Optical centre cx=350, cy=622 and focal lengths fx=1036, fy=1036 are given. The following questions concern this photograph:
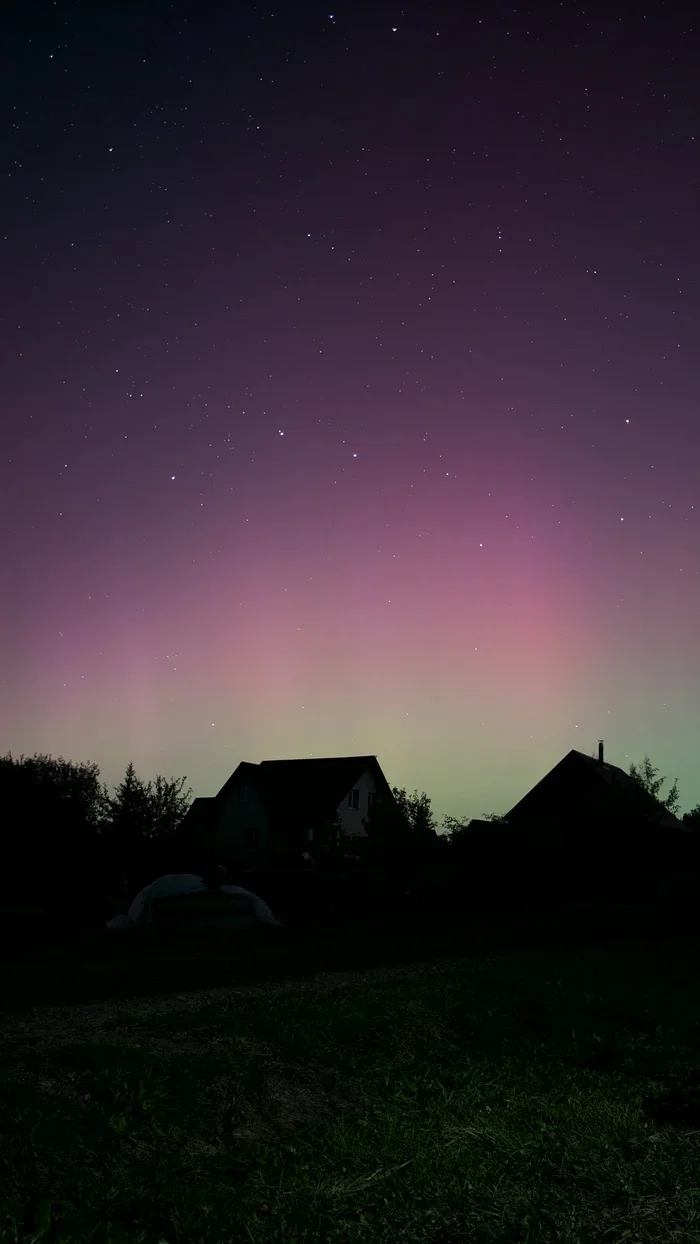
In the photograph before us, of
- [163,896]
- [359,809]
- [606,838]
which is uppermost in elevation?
[359,809]

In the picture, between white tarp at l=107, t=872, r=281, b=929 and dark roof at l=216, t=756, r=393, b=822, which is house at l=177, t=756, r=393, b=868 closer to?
dark roof at l=216, t=756, r=393, b=822

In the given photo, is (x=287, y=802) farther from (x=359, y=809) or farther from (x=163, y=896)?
(x=163, y=896)

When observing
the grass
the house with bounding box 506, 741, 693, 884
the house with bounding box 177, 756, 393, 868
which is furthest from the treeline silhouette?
the grass

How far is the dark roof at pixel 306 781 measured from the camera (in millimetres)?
50125

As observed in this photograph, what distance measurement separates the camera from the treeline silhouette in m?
28.6

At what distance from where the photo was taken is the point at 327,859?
3497cm

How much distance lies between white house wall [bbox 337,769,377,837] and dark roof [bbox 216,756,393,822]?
0.51 meters

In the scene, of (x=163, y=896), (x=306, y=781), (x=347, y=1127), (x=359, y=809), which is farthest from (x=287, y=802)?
(x=347, y=1127)

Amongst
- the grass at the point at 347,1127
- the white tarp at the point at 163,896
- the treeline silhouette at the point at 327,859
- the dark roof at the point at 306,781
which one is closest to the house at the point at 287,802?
the dark roof at the point at 306,781

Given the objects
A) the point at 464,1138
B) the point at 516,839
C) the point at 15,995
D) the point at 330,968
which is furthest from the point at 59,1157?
the point at 516,839

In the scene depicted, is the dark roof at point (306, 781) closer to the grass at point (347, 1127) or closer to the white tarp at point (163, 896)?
the white tarp at point (163, 896)

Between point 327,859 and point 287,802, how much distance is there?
1600 centimetres

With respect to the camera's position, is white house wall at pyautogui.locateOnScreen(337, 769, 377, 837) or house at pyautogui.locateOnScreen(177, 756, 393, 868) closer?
house at pyautogui.locateOnScreen(177, 756, 393, 868)

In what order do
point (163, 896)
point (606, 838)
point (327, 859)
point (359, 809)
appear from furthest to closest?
point (359, 809), point (327, 859), point (606, 838), point (163, 896)
